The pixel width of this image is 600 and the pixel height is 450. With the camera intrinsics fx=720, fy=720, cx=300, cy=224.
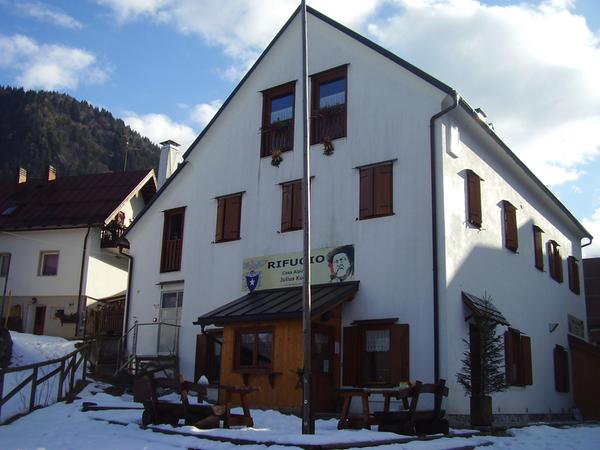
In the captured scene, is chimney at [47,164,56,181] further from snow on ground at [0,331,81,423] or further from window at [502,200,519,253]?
window at [502,200,519,253]

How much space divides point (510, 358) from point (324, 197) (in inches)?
255

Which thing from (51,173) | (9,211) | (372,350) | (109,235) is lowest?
(372,350)

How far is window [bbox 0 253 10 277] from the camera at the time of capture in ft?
108

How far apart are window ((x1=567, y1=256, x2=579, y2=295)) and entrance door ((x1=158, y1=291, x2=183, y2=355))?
14.6 m

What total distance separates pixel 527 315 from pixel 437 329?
632 centimetres

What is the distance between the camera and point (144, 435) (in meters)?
11.8

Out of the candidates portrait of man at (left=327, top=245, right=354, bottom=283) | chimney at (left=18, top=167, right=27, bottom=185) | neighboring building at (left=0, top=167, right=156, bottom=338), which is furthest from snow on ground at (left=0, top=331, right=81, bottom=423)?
chimney at (left=18, top=167, right=27, bottom=185)

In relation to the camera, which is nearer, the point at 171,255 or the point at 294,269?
the point at 294,269

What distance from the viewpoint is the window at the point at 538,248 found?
74.9 ft

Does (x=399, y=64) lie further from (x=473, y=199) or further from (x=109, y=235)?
(x=109, y=235)

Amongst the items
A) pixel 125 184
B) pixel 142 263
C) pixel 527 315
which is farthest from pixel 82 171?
pixel 527 315

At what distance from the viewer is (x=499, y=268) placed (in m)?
19.5

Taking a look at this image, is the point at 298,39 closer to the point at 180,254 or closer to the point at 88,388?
the point at 180,254

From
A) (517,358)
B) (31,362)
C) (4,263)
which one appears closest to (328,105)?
(517,358)
